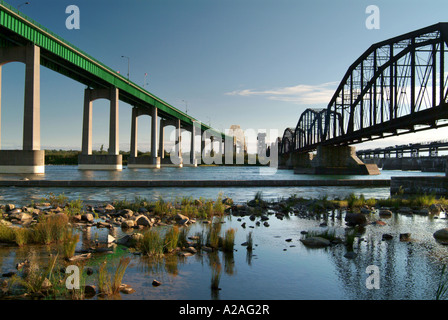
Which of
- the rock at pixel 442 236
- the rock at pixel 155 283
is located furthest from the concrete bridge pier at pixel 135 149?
the rock at pixel 155 283

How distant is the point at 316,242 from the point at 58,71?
73.1 m

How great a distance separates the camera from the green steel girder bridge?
5056 centimetres

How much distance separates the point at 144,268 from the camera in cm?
730

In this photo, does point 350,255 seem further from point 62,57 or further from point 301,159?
point 301,159

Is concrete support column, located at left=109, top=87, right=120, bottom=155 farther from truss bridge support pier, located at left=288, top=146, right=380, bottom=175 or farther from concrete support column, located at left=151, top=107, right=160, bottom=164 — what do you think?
truss bridge support pier, located at left=288, top=146, right=380, bottom=175

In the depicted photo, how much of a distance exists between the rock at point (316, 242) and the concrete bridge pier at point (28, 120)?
50.0m

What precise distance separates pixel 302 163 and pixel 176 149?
4881cm

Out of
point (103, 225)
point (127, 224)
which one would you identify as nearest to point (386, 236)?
point (127, 224)

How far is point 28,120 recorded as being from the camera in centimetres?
5128

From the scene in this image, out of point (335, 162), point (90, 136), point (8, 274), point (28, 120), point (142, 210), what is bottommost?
point (8, 274)

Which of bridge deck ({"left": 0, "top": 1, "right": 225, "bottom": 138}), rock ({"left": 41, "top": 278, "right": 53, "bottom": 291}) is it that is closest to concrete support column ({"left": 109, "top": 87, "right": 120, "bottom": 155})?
bridge deck ({"left": 0, "top": 1, "right": 225, "bottom": 138})

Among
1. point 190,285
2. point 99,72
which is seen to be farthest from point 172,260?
point 99,72

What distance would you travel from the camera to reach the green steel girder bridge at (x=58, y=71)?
50562mm
